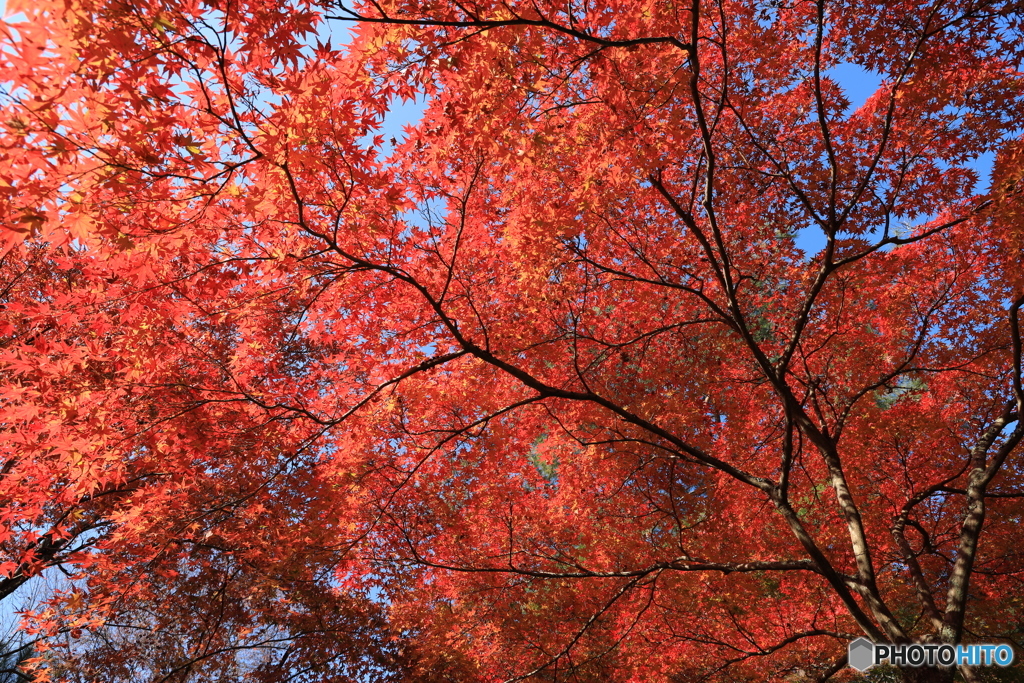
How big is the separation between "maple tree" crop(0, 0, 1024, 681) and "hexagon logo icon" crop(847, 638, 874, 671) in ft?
0.81

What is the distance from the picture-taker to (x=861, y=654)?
456 cm

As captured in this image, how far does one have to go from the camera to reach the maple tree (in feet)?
14.4

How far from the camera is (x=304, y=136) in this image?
158 inches

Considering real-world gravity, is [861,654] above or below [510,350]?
below

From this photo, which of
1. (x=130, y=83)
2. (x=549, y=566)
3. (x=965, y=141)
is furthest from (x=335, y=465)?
(x=965, y=141)

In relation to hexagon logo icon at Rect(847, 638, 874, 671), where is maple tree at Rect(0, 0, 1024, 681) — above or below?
above

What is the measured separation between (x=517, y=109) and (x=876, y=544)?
32.9 ft

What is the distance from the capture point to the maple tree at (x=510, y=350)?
439 centimetres

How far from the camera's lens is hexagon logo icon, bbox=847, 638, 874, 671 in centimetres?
444

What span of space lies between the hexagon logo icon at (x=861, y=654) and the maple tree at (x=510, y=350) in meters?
0.25

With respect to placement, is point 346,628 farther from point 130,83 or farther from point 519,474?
point 130,83

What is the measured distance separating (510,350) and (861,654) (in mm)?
5150

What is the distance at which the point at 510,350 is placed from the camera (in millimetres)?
8031

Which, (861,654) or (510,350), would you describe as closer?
(861,654)
